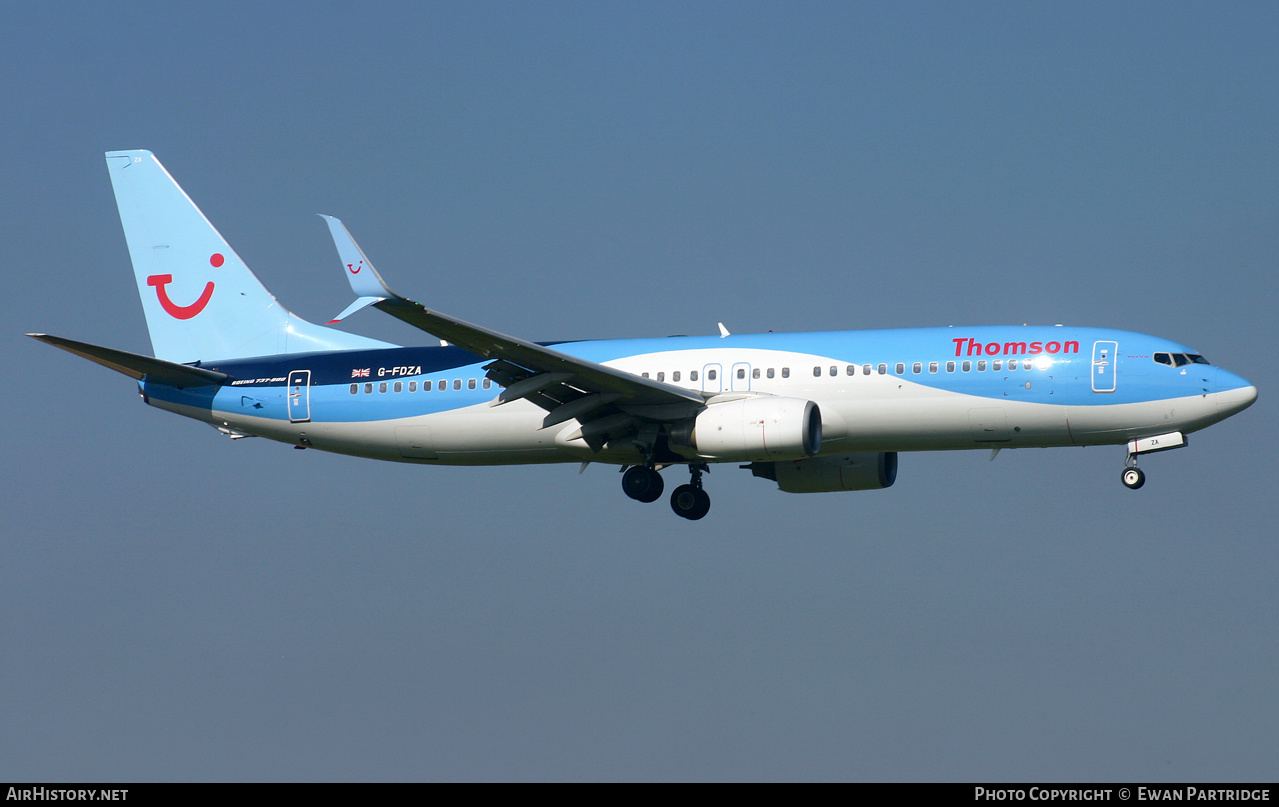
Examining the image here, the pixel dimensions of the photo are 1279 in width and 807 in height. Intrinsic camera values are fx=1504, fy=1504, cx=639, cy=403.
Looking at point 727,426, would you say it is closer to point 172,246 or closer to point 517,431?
point 517,431

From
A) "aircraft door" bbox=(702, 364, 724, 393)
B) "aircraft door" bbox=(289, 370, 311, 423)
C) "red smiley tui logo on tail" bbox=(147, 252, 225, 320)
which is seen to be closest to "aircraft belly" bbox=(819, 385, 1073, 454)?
"aircraft door" bbox=(702, 364, 724, 393)

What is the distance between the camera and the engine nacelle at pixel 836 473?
39.4 m

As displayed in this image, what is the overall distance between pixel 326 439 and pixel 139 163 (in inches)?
442

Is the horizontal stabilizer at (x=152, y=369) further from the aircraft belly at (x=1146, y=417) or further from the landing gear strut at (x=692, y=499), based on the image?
the aircraft belly at (x=1146, y=417)

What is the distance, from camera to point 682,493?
39250 millimetres

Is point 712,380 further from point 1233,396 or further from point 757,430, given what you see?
point 1233,396

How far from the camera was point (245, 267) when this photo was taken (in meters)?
43.0

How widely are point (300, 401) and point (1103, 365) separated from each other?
65.6 feet

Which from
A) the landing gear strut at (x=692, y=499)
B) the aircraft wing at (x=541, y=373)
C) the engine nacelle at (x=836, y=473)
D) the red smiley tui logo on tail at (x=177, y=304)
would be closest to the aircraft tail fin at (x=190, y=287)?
the red smiley tui logo on tail at (x=177, y=304)

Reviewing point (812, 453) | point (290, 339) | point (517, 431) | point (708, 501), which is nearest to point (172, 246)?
point (290, 339)

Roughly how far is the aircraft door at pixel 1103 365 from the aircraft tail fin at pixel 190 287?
60.1 feet

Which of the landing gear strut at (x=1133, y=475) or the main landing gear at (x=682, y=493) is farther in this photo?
the main landing gear at (x=682, y=493)

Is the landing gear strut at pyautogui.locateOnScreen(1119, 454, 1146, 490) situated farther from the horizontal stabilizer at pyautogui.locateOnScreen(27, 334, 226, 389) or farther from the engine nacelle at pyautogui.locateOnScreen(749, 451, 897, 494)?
the horizontal stabilizer at pyautogui.locateOnScreen(27, 334, 226, 389)

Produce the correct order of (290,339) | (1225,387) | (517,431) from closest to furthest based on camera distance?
(1225,387), (517,431), (290,339)
